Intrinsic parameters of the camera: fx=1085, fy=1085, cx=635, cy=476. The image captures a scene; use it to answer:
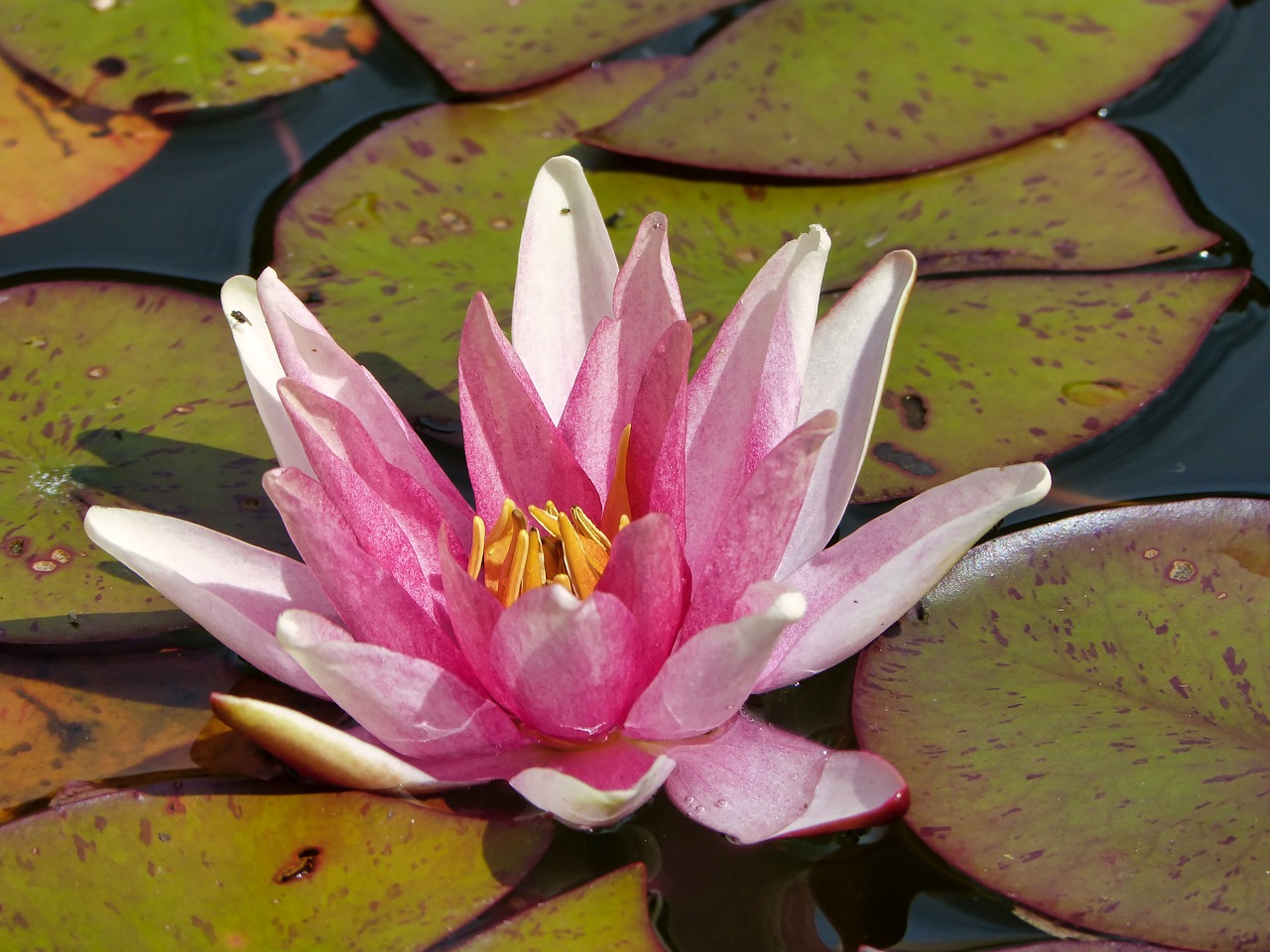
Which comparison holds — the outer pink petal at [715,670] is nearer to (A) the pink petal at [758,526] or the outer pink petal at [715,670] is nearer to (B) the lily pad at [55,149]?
(A) the pink petal at [758,526]

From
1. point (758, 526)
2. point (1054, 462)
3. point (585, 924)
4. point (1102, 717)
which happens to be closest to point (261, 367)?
point (758, 526)

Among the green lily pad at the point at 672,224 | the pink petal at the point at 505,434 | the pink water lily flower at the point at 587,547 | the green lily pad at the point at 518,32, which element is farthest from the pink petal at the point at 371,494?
the green lily pad at the point at 518,32

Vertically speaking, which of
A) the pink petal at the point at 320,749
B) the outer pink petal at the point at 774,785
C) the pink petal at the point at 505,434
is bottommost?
the outer pink petal at the point at 774,785

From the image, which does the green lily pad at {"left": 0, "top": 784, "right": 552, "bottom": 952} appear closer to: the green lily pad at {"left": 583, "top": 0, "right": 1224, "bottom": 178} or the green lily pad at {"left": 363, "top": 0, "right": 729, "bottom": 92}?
the green lily pad at {"left": 583, "top": 0, "right": 1224, "bottom": 178}

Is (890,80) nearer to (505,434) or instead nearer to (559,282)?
(559,282)

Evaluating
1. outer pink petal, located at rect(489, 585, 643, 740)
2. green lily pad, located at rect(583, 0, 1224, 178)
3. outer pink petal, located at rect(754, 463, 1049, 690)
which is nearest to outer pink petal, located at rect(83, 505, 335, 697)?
outer pink petal, located at rect(489, 585, 643, 740)

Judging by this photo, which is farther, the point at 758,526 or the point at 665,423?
the point at 665,423
